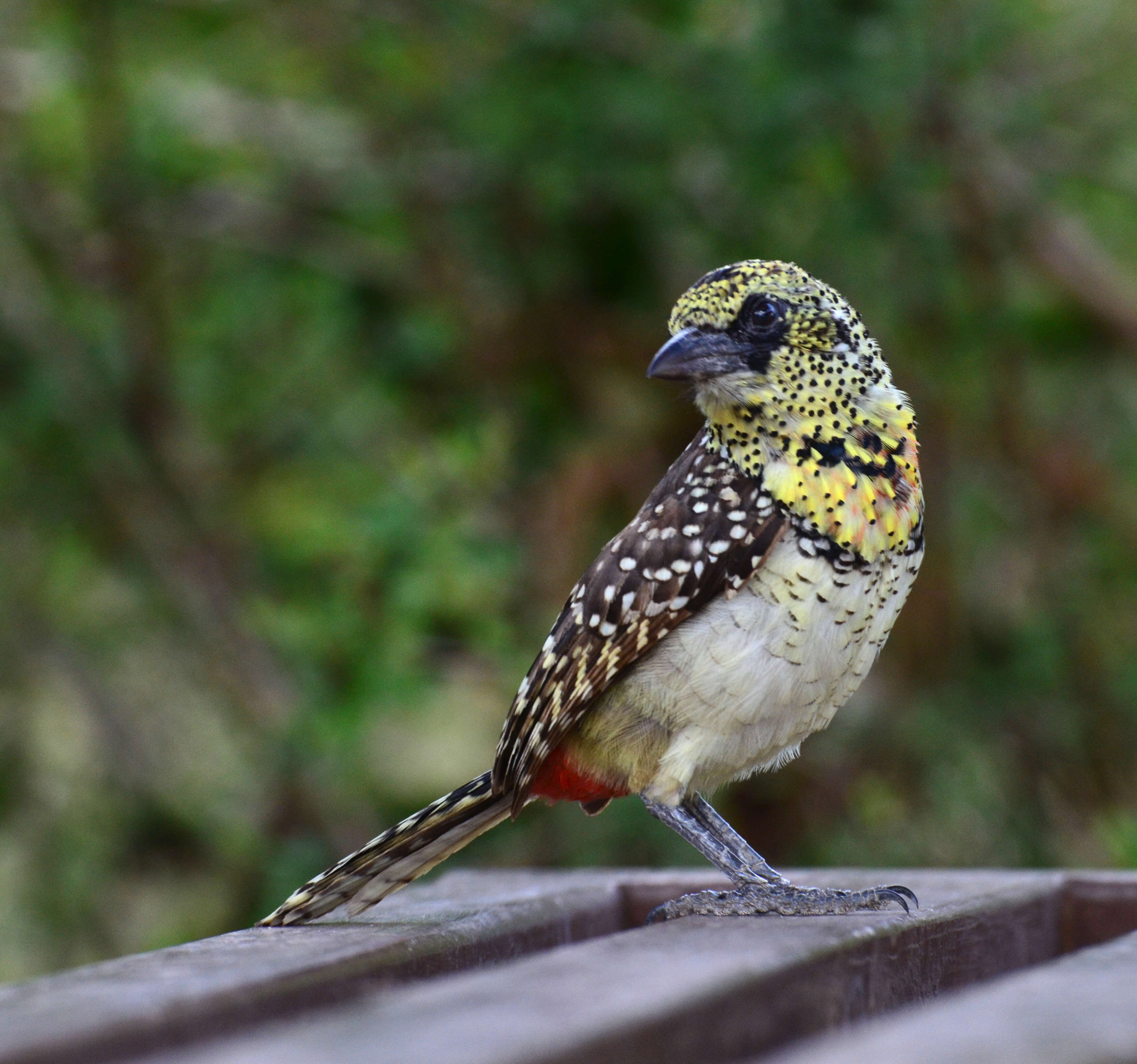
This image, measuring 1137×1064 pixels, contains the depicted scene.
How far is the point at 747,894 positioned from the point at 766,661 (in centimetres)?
44

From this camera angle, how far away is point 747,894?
2.85 meters

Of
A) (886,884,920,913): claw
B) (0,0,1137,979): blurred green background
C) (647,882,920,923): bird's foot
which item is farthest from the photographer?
(0,0,1137,979): blurred green background

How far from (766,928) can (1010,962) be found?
2.67 ft

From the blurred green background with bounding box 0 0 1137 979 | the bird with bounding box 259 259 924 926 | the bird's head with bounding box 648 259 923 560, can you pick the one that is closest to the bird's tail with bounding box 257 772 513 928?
the bird with bounding box 259 259 924 926

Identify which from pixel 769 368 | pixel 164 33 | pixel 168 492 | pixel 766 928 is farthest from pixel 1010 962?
pixel 164 33

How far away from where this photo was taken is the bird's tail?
2.97 meters

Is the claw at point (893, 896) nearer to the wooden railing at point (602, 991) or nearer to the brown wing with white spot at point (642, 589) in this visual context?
the wooden railing at point (602, 991)

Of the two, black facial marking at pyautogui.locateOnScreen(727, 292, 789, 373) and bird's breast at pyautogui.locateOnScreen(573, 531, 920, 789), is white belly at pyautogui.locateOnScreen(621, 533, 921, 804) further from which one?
black facial marking at pyautogui.locateOnScreen(727, 292, 789, 373)

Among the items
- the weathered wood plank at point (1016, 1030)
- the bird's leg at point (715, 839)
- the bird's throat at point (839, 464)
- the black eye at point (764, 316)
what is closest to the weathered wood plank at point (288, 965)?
the bird's leg at point (715, 839)

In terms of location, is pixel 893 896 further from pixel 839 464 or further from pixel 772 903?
pixel 839 464

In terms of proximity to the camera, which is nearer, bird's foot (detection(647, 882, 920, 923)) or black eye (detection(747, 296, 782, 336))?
bird's foot (detection(647, 882, 920, 923))

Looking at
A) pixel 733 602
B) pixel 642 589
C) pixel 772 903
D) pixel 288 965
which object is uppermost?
pixel 642 589

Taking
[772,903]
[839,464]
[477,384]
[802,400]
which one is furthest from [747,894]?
[477,384]

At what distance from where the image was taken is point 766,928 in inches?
98.9
